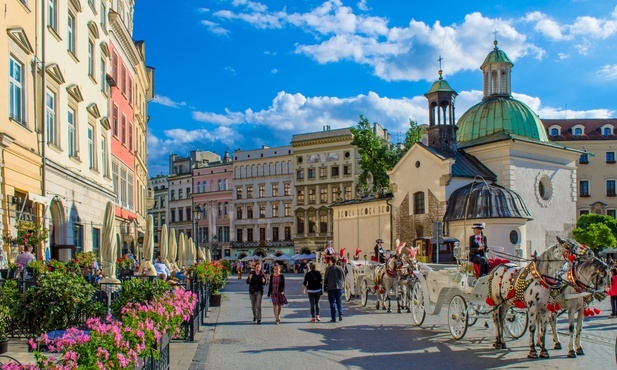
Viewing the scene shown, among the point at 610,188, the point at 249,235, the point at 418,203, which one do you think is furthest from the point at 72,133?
the point at 610,188

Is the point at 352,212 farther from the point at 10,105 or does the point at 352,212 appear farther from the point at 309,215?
the point at 10,105

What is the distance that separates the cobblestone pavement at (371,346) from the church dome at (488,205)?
17.2 m

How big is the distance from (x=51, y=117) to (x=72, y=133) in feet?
8.72

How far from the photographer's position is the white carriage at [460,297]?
1359 cm

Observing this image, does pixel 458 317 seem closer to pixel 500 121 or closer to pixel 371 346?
pixel 371 346

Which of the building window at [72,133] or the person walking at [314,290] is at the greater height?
the building window at [72,133]

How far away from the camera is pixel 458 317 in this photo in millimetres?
13930

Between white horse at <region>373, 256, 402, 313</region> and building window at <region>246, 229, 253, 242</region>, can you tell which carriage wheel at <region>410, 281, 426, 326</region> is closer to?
white horse at <region>373, 256, 402, 313</region>

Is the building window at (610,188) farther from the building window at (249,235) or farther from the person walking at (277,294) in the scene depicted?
the person walking at (277,294)

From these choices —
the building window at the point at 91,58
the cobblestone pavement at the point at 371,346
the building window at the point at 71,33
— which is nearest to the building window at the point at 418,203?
the cobblestone pavement at the point at 371,346

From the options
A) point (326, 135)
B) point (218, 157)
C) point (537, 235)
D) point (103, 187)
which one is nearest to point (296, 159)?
point (326, 135)

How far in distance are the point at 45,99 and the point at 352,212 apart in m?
33.3

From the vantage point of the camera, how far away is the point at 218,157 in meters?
107

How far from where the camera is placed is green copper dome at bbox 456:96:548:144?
148ft
